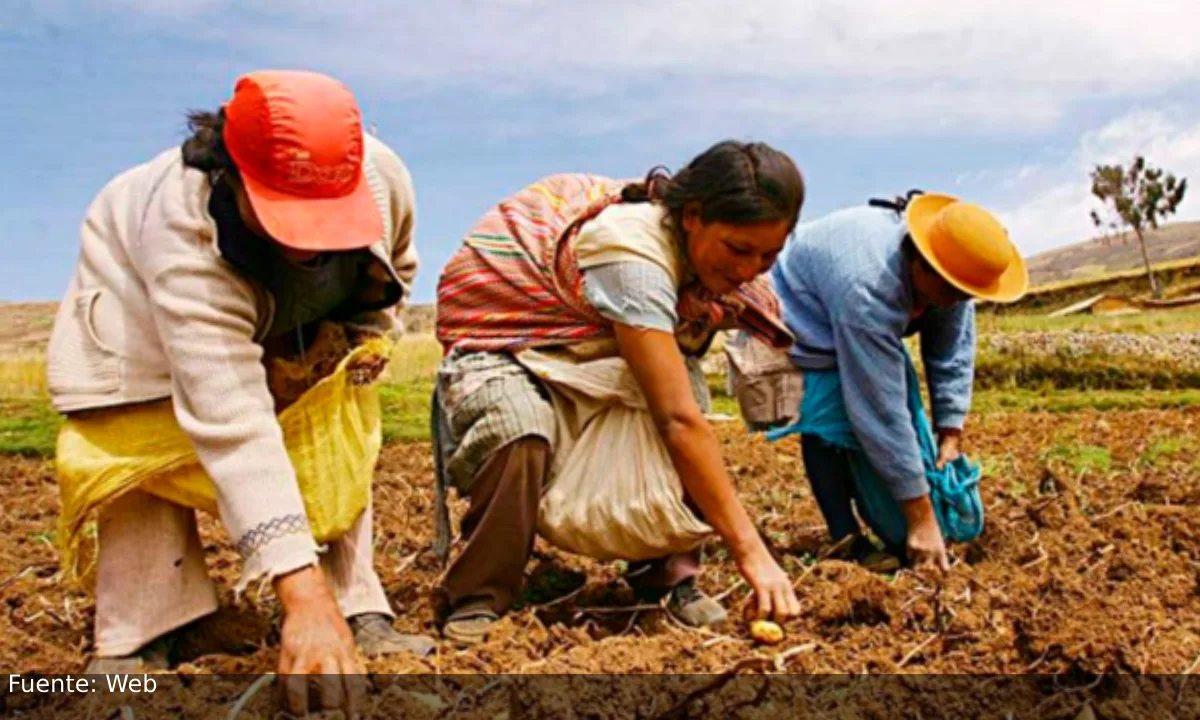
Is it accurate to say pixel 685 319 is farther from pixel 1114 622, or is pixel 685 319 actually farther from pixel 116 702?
pixel 116 702

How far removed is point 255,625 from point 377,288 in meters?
0.83

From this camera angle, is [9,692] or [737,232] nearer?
[9,692]

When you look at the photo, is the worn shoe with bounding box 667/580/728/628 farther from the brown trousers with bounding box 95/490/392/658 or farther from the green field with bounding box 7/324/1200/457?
the green field with bounding box 7/324/1200/457

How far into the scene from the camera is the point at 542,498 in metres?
3.02

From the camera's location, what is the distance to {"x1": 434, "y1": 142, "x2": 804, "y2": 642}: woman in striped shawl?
9.15ft

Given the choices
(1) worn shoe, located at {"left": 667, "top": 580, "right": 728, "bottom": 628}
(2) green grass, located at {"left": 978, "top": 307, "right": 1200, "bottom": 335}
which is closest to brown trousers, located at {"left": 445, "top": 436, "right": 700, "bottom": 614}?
(1) worn shoe, located at {"left": 667, "top": 580, "right": 728, "bottom": 628}

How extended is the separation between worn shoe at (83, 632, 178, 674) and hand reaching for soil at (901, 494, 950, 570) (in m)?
1.92

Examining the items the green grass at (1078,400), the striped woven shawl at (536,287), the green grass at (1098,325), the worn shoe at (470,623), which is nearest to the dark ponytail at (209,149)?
the striped woven shawl at (536,287)

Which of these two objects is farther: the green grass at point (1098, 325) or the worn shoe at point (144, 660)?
the green grass at point (1098, 325)

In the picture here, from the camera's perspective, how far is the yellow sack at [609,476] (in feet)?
9.77

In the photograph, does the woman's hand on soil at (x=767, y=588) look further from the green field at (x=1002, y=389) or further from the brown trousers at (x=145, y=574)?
the green field at (x=1002, y=389)

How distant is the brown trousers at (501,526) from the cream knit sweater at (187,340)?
A: 50cm

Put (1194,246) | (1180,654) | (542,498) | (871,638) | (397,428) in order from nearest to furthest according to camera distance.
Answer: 1. (1180,654)
2. (871,638)
3. (542,498)
4. (397,428)
5. (1194,246)

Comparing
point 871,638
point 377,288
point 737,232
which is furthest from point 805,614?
point 377,288
